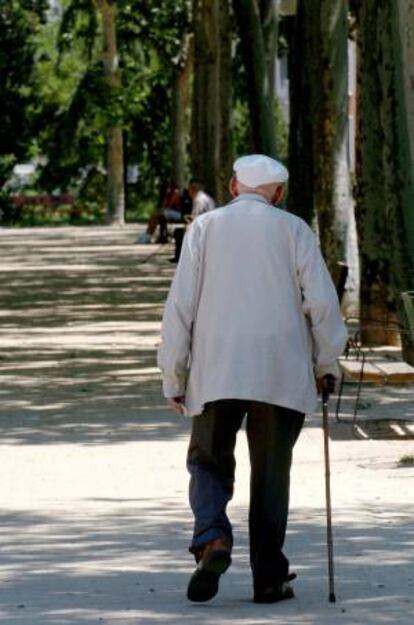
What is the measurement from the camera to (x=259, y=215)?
874 centimetres

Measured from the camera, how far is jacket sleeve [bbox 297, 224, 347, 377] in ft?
28.3

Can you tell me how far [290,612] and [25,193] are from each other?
81807 millimetres

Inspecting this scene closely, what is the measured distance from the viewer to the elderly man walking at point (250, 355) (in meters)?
8.63

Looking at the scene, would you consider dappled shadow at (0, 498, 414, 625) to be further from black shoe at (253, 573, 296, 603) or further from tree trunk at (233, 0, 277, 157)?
tree trunk at (233, 0, 277, 157)

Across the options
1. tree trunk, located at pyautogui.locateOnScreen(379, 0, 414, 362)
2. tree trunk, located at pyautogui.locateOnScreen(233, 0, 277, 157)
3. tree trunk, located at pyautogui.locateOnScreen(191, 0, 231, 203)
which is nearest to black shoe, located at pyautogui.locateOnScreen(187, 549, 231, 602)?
tree trunk, located at pyautogui.locateOnScreen(379, 0, 414, 362)

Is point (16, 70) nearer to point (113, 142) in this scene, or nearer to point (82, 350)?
point (113, 142)

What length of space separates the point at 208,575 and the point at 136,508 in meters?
3.22

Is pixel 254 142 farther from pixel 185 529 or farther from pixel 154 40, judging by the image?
pixel 154 40

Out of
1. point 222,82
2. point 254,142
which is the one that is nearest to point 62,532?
point 254,142

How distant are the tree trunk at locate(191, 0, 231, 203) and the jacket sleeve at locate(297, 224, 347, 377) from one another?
108 ft

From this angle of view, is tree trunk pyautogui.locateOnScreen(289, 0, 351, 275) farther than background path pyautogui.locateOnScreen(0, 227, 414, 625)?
Yes

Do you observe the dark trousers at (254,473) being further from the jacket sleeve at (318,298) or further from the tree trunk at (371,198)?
the tree trunk at (371,198)

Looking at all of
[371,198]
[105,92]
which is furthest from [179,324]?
[105,92]

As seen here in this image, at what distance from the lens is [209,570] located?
340 inches
